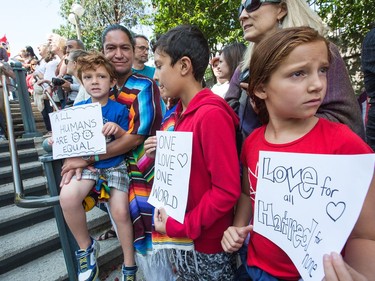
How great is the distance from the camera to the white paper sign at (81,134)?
1.55 m

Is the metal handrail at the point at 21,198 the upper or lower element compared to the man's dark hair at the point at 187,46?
lower

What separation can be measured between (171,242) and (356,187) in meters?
0.88

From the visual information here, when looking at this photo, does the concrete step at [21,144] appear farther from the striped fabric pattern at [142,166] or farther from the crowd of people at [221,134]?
the striped fabric pattern at [142,166]

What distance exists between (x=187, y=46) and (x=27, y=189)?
277cm

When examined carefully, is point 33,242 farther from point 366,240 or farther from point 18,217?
point 366,240

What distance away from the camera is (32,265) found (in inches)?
90.0

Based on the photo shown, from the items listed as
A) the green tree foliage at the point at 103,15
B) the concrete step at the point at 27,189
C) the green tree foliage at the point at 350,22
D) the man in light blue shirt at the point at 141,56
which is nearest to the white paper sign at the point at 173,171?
the man in light blue shirt at the point at 141,56

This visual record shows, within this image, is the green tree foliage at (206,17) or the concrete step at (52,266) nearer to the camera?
the concrete step at (52,266)

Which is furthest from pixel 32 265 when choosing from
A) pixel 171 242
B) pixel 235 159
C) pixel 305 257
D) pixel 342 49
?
pixel 342 49

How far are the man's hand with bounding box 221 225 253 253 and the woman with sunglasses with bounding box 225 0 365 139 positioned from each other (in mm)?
483

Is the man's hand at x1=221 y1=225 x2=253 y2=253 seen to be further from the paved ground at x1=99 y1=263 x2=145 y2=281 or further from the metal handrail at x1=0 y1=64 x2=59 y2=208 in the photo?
the paved ground at x1=99 y1=263 x2=145 y2=281

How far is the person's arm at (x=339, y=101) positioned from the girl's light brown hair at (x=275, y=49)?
0.15 m

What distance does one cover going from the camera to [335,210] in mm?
675

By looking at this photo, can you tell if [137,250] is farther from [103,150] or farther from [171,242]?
[103,150]
